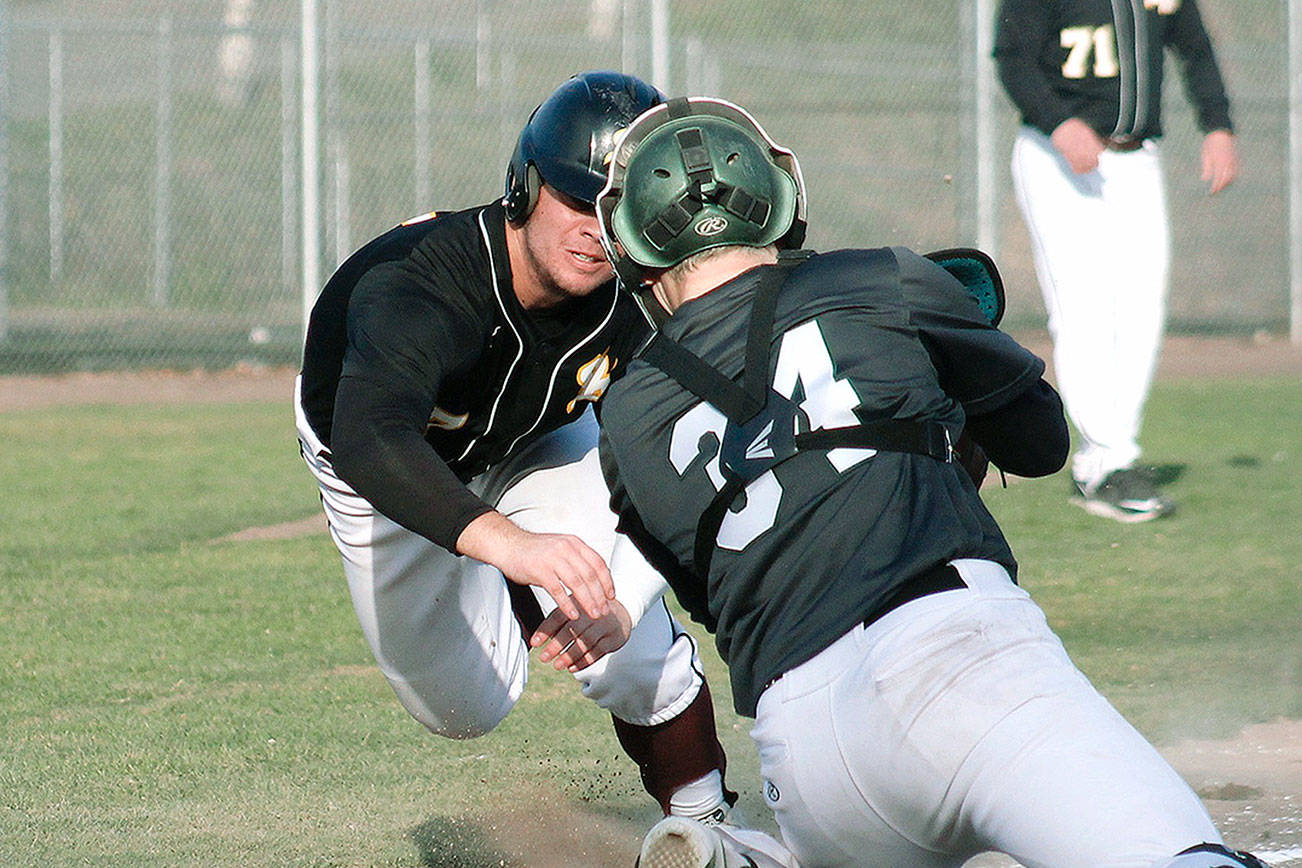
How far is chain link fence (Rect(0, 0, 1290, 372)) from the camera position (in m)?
13.3

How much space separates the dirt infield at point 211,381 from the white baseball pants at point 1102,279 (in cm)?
595

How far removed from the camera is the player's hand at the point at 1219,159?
7.30m

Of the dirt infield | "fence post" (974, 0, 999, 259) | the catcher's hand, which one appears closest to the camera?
the catcher's hand

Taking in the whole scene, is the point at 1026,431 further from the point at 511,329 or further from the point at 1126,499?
the point at 1126,499

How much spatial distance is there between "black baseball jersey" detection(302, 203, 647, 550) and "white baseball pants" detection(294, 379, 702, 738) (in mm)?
154

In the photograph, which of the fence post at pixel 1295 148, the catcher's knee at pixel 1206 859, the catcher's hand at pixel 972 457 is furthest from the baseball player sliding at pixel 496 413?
the fence post at pixel 1295 148

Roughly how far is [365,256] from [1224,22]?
26063 mm

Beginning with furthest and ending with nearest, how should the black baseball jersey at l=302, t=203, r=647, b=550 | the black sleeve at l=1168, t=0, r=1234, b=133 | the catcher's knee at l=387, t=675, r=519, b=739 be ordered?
the black sleeve at l=1168, t=0, r=1234, b=133 → the catcher's knee at l=387, t=675, r=519, b=739 → the black baseball jersey at l=302, t=203, r=647, b=550

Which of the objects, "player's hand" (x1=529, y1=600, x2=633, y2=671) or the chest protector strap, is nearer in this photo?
the chest protector strap

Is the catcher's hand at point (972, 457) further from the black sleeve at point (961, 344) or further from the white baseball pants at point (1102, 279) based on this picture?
the white baseball pants at point (1102, 279)

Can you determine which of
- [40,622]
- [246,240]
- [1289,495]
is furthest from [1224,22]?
[40,622]

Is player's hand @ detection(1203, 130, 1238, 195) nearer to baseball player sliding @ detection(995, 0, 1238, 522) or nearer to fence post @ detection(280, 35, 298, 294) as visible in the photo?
baseball player sliding @ detection(995, 0, 1238, 522)

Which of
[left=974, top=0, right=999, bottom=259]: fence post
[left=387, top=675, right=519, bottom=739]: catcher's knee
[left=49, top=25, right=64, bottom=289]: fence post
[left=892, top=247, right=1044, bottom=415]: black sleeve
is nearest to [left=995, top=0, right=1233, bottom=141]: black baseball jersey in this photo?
[left=387, top=675, right=519, bottom=739]: catcher's knee

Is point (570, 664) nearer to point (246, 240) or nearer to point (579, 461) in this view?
point (579, 461)
